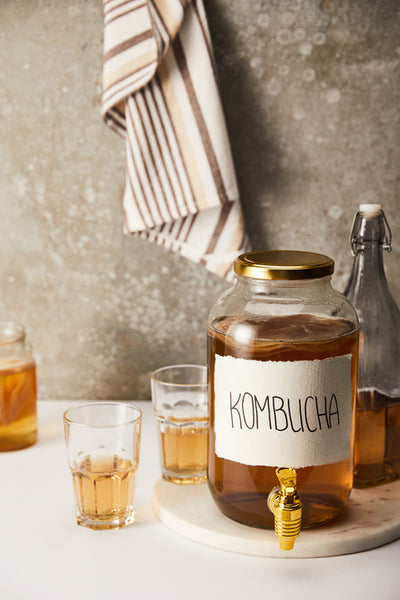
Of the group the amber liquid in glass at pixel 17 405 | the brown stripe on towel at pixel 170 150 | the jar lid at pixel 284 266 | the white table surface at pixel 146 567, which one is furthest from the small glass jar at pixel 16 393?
the jar lid at pixel 284 266

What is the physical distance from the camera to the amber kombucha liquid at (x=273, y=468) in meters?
0.65

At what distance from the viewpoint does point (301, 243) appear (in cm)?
105

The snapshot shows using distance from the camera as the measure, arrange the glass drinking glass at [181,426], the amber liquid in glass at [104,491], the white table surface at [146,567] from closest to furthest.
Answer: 1. the white table surface at [146,567]
2. the amber liquid in glass at [104,491]
3. the glass drinking glass at [181,426]

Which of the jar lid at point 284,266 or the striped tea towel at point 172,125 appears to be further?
the striped tea towel at point 172,125

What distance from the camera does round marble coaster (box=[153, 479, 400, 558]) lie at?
0.66 meters

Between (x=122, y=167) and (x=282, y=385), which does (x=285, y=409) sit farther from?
(x=122, y=167)

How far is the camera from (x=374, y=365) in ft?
2.63

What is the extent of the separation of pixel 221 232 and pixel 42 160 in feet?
0.99

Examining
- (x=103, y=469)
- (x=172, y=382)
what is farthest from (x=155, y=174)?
(x=103, y=469)

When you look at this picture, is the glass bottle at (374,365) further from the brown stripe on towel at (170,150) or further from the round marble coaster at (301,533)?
the brown stripe on towel at (170,150)

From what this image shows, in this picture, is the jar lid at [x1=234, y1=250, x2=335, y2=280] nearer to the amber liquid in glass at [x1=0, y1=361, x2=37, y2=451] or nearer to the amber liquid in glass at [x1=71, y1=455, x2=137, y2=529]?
the amber liquid in glass at [x1=71, y1=455, x2=137, y2=529]

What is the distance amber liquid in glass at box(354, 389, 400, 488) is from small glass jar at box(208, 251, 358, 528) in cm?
9

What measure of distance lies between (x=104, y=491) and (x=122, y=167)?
518mm

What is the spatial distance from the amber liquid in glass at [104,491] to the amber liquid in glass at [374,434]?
0.26m
